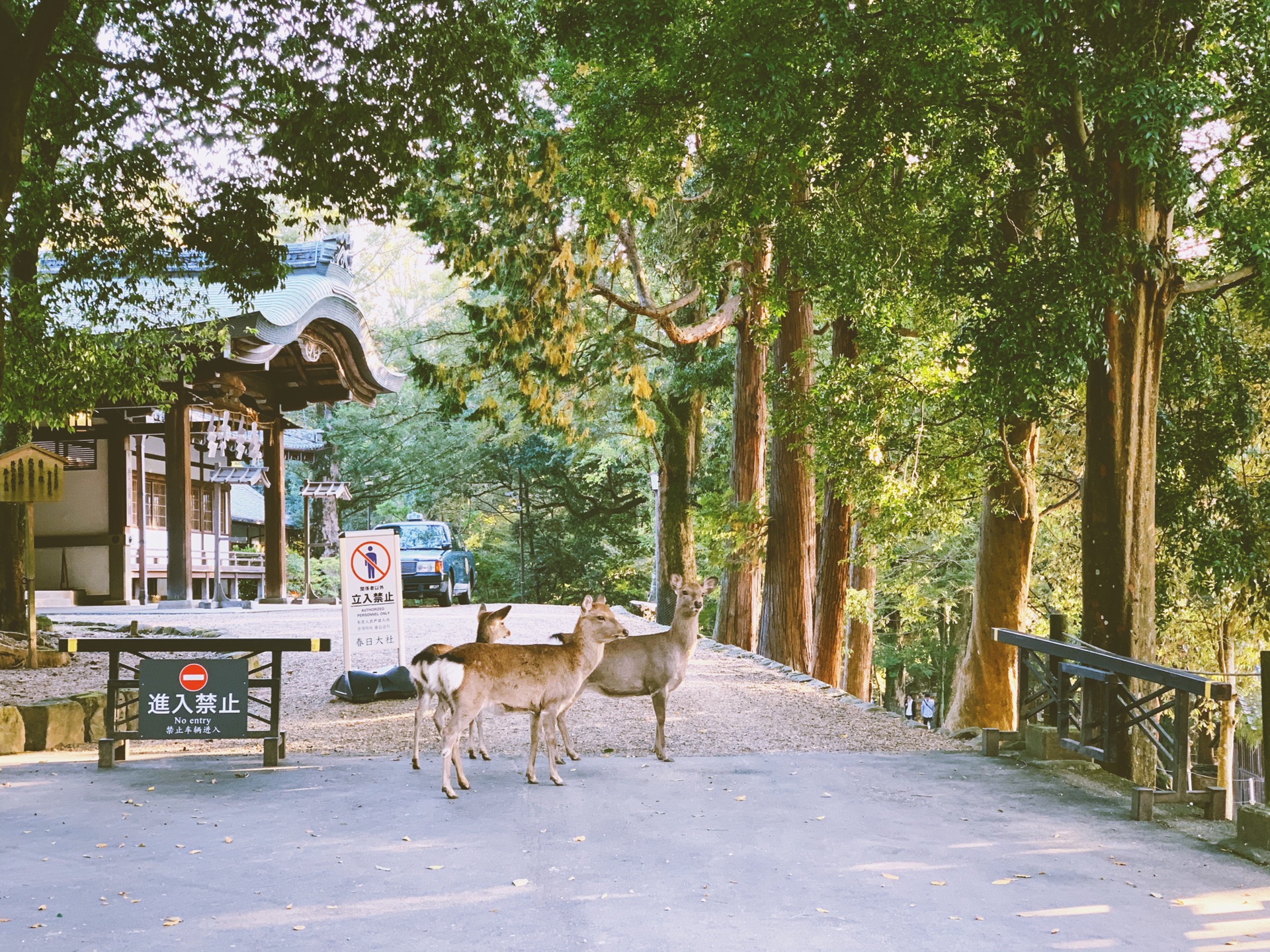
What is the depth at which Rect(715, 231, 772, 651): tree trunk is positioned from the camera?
19.8 meters

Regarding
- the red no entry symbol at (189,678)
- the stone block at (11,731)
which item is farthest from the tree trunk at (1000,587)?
the stone block at (11,731)

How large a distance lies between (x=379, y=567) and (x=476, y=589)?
32862 mm

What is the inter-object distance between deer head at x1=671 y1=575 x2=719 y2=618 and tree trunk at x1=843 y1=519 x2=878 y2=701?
40.1 ft

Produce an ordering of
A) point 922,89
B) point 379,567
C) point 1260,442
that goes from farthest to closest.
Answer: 1. point 1260,442
2. point 379,567
3. point 922,89

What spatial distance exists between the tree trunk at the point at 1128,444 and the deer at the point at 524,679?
4.76m

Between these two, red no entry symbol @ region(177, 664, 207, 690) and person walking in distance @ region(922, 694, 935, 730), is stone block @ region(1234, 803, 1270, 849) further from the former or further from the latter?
person walking in distance @ region(922, 694, 935, 730)

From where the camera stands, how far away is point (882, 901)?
17.4ft

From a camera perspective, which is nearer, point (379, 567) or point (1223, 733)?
point (379, 567)

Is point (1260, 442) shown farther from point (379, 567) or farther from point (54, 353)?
point (54, 353)

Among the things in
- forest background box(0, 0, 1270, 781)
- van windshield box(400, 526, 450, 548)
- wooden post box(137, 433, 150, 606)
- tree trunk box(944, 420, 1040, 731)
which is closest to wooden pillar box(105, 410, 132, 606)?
wooden post box(137, 433, 150, 606)

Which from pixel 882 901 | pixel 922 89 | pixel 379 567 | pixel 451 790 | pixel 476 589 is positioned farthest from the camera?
pixel 476 589

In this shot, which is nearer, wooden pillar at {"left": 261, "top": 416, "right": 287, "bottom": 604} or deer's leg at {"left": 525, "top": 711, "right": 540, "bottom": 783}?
deer's leg at {"left": 525, "top": 711, "right": 540, "bottom": 783}

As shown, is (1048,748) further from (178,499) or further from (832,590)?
(178,499)

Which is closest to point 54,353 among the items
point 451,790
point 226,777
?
point 226,777
